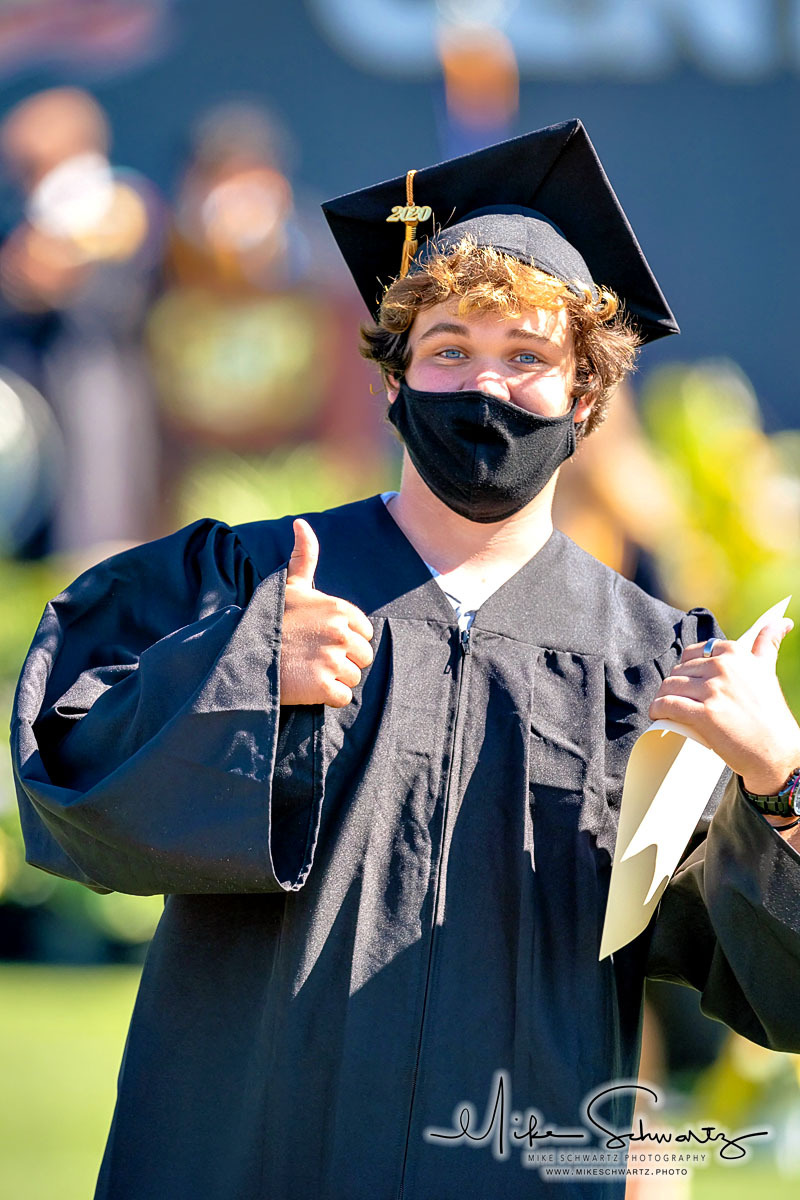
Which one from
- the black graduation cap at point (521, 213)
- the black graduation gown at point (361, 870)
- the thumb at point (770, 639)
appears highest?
the black graduation cap at point (521, 213)

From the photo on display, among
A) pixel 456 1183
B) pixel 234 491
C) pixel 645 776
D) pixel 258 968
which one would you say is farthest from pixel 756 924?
A: pixel 234 491

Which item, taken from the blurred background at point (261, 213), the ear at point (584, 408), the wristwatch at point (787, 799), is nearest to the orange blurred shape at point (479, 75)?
the blurred background at point (261, 213)

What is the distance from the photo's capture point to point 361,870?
1987 millimetres

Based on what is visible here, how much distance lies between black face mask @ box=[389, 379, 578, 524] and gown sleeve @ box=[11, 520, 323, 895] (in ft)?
1.13

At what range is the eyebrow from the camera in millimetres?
2135

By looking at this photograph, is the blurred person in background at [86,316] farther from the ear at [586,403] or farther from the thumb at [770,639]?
the thumb at [770,639]

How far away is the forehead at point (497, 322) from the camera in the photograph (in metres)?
2.13

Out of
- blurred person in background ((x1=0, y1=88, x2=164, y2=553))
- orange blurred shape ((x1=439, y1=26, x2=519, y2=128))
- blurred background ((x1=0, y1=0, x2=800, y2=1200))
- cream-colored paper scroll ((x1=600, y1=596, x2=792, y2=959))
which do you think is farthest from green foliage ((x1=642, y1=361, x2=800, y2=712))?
cream-colored paper scroll ((x1=600, y1=596, x2=792, y2=959))

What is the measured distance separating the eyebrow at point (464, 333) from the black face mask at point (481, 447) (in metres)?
0.10

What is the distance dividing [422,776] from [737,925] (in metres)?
0.51

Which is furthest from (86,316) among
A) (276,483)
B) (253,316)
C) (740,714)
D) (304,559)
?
(740,714)

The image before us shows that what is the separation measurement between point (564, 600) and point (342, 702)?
51 cm

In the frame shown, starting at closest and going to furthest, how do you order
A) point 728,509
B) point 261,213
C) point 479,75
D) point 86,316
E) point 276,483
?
point 728,509, point 276,483, point 86,316, point 261,213, point 479,75

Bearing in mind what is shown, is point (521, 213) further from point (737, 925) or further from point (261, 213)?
point (261, 213)
